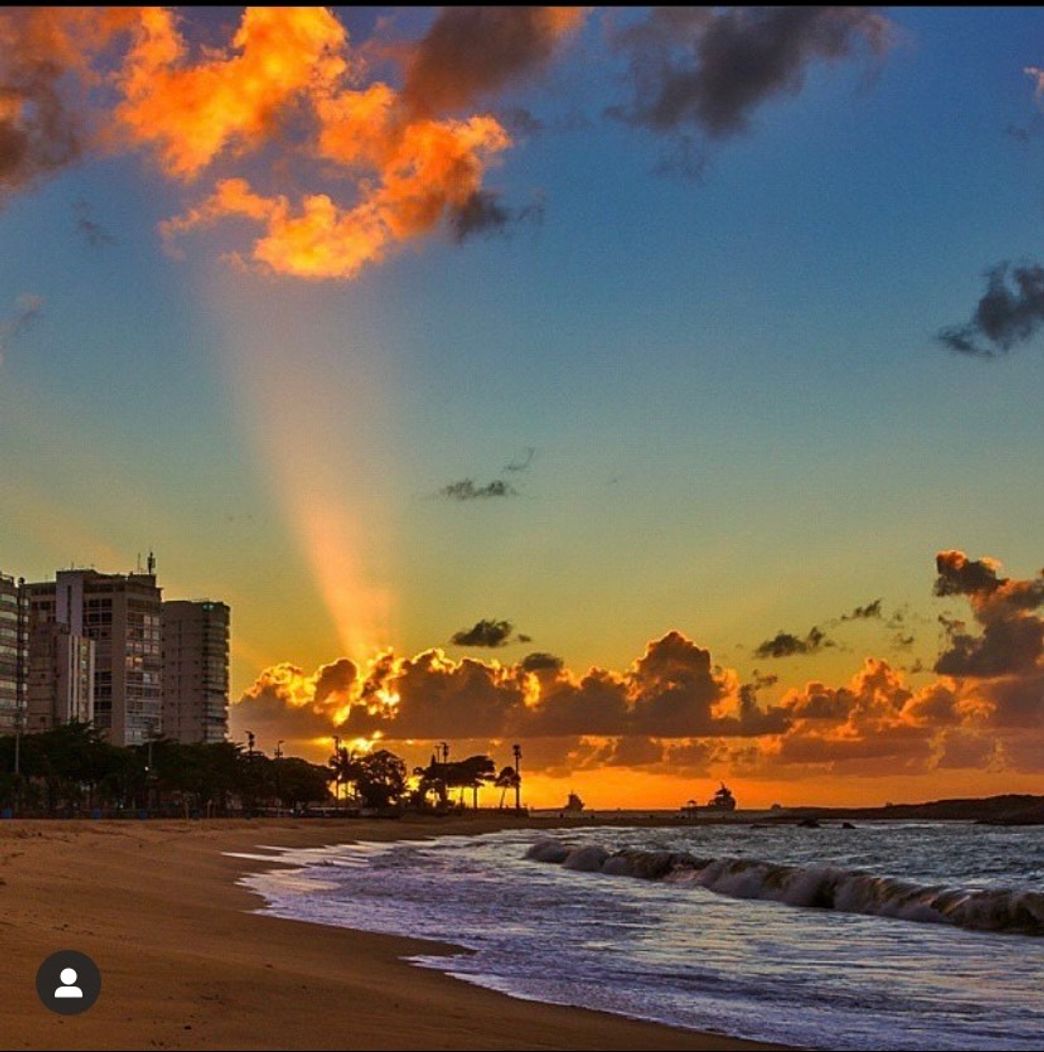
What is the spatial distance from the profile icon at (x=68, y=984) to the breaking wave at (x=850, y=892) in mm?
24724

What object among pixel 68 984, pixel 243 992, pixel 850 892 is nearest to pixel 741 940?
pixel 850 892

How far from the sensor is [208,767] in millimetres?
191625

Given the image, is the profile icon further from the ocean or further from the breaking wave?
the breaking wave

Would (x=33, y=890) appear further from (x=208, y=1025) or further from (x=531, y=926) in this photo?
(x=208, y=1025)

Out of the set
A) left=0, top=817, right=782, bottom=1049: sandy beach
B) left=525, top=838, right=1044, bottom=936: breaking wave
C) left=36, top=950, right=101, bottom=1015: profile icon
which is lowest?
left=525, top=838, right=1044, bottom=936: breaking wave

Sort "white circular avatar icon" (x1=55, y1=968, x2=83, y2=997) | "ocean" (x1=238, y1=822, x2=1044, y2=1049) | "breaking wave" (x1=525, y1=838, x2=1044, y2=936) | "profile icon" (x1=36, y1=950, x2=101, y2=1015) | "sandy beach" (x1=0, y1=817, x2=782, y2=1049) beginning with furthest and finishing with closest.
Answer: "breaking wave" (x1=525, y1=838, x2=1044, y2=936)
"ocean" (x1=238, y1=822, x2=1044, y2=1049)
"white circular avatar icon" (x1=55, y1=968, x2=83, y2=997)
"profile icon" (x1=36, y1=950, x2=101, y2=1015)
"sandy beach" (x1=0, y1=817, x2=782, y2=1049)

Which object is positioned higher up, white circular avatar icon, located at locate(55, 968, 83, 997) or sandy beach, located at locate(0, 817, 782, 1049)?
white circular avatar icon, located at locate(55, 968, 83, 997)

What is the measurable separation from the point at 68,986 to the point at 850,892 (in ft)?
111

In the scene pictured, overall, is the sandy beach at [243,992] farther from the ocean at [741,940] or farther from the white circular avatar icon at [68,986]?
the ocean at [741,940]

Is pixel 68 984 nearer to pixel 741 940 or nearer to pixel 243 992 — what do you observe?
pixel 243 992

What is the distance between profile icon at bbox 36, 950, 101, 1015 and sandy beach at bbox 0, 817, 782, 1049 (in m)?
0.15

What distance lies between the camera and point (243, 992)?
1702 centimetres

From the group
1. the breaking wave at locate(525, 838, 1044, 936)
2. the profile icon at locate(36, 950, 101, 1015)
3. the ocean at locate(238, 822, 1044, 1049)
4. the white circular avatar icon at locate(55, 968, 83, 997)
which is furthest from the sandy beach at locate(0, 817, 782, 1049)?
the breaking wave at locate(525, 838, 1044, 936)

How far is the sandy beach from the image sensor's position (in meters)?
13.9
